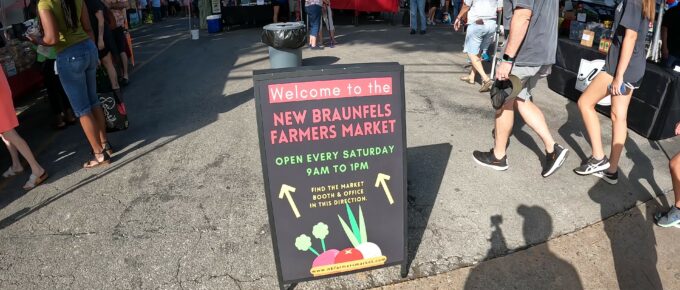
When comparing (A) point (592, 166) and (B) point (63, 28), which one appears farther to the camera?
(A) point (592, 166)

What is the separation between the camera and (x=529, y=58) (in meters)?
3.77

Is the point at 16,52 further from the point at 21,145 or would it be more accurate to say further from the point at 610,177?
the point at 610,177

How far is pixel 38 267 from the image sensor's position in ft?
10.1

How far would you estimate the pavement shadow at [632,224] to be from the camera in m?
2.96

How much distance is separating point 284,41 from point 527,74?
170 inches

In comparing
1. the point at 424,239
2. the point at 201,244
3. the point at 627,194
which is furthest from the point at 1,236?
the point at 627,194

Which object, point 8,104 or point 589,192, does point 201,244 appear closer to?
point 8,104

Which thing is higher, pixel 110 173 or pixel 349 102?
pixel 349 102

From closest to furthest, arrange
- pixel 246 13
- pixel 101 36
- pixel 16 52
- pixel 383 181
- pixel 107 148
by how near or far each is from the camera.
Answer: pixel 383 181 → pixel 107 148 → pixel 101 36 → pixel 16 52 → pixel 246 13

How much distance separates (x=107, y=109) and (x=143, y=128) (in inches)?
20.1

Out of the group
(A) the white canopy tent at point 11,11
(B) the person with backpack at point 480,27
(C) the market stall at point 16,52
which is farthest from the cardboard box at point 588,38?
(A) the white canopy tent at point 11,11

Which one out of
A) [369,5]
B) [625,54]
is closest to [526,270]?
[625,54]

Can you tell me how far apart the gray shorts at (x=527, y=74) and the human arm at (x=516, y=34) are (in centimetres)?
16

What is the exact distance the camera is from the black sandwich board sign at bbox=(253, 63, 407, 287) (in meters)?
2.40
